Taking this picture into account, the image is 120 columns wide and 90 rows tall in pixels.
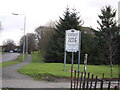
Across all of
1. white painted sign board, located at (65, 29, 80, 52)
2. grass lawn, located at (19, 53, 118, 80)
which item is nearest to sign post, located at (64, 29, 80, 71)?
white painted sign board, located at (65, 29, 80, 52)

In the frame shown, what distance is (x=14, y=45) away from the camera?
350 ft

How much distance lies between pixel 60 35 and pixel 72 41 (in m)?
24.8

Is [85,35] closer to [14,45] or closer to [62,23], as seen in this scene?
[62,23]

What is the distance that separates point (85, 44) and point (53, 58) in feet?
22.2

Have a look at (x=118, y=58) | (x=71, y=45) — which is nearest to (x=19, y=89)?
(x=71, y=45)

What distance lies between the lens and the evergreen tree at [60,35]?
41.8 meters

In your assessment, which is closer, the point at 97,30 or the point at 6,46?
the point at 97,30

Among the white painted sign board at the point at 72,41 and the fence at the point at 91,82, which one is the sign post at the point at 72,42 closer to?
the white painted sign board at the point at 72,41

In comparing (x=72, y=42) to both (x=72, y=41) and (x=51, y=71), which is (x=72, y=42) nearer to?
(x=72, y=41)

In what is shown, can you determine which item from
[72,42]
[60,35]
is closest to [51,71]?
[72,42]

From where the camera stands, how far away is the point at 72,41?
18547 millimetres

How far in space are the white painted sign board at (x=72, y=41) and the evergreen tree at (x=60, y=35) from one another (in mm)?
22191

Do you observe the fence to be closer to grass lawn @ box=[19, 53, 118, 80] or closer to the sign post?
Result: grass lawn @ box=[19, 53, 118, 80]

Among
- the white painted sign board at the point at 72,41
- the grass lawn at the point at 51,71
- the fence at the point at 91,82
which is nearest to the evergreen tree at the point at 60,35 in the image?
the grass lawn at the point at 51,71
